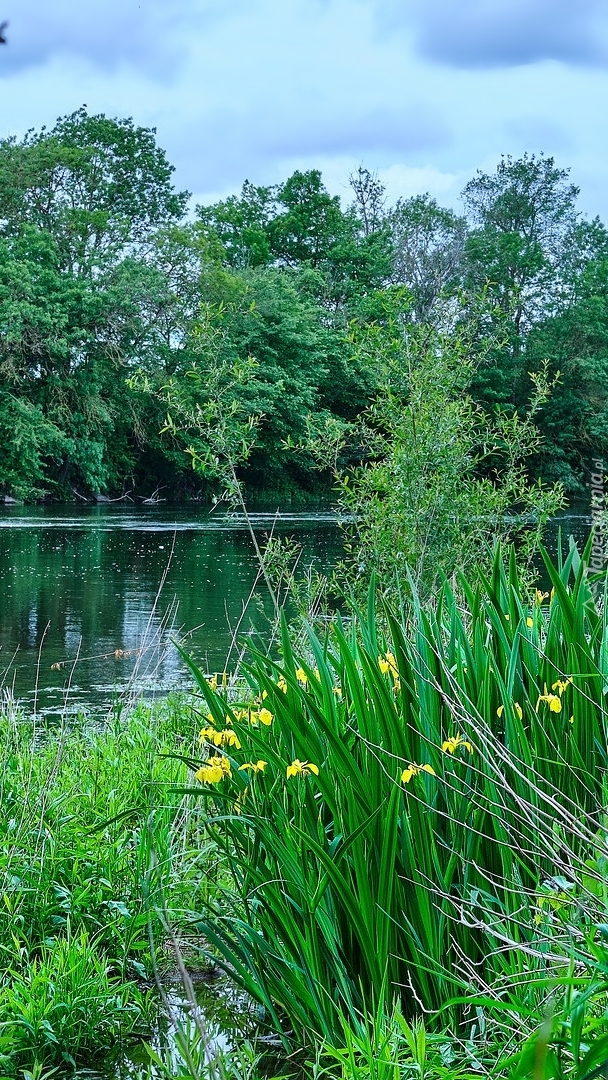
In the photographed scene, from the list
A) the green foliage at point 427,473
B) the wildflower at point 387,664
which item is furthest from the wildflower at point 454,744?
the green foliage at point 427,473

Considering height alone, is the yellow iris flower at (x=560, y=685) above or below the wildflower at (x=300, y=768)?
above

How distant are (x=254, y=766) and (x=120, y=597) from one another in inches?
595

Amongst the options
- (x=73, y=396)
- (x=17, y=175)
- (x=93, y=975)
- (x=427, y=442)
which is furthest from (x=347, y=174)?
(x=93, y=975)

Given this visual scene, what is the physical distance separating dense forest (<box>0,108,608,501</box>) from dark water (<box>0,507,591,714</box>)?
385 centimetres

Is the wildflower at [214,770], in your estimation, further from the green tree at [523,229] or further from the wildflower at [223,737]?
the green tree at [523,229]

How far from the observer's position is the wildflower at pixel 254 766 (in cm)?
272

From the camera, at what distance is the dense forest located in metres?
38.9

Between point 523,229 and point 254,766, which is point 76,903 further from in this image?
point 523,229

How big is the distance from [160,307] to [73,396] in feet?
15.8

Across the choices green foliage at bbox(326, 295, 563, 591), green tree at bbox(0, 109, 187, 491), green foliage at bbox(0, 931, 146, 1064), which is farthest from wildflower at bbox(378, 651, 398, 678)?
green tree at bbox(0, 109, 187, 491)

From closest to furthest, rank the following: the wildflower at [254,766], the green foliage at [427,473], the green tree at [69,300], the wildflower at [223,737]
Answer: the wildflower at [254,766]
the wildflower at [223,737]
the green foliage at [427,473]
the green tree at [69,300]

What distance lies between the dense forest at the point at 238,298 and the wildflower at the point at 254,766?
2548 centimetres

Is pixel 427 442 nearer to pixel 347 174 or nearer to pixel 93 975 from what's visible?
pixel 93 975

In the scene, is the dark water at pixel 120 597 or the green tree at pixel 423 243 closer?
the dark water at pixel 120 597
